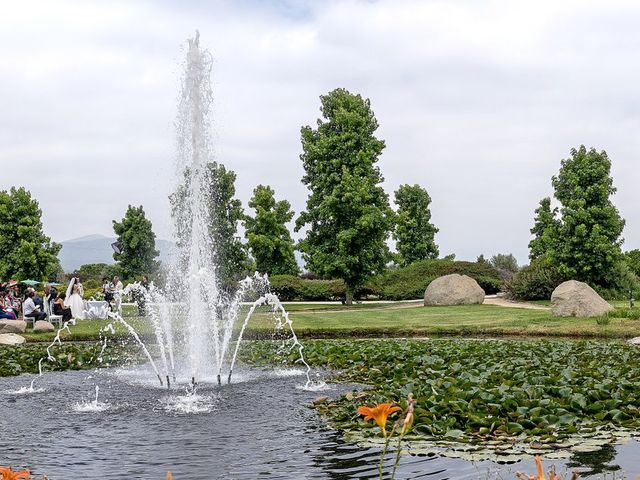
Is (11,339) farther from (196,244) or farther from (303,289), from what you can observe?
(303,289)

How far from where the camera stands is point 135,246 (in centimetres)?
5019

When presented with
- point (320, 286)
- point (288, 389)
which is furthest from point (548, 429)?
point (320, 286)

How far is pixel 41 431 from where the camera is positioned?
8773 mm

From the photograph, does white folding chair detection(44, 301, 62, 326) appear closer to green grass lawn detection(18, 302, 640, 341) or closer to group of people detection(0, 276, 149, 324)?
group of people detection(0, 276, 149, 324)

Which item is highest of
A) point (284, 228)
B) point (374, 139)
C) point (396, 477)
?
point (374, 139)

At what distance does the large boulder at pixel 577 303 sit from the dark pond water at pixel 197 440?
46.0ft

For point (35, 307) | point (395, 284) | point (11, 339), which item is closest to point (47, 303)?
point (35, 307)

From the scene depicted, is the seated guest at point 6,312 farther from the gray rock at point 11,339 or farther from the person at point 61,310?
the gray rock at point 11,339

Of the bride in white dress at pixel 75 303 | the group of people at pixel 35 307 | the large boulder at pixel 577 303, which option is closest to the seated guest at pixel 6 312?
the group of people at pixel 35 307

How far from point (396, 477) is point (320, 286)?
105 feet

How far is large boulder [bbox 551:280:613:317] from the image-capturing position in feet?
75.9

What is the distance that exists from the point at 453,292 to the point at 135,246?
26.6 metres

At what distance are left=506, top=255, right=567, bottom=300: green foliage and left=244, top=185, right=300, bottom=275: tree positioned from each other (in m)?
13.1

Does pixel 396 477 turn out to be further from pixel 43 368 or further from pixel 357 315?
pixel 357 315
